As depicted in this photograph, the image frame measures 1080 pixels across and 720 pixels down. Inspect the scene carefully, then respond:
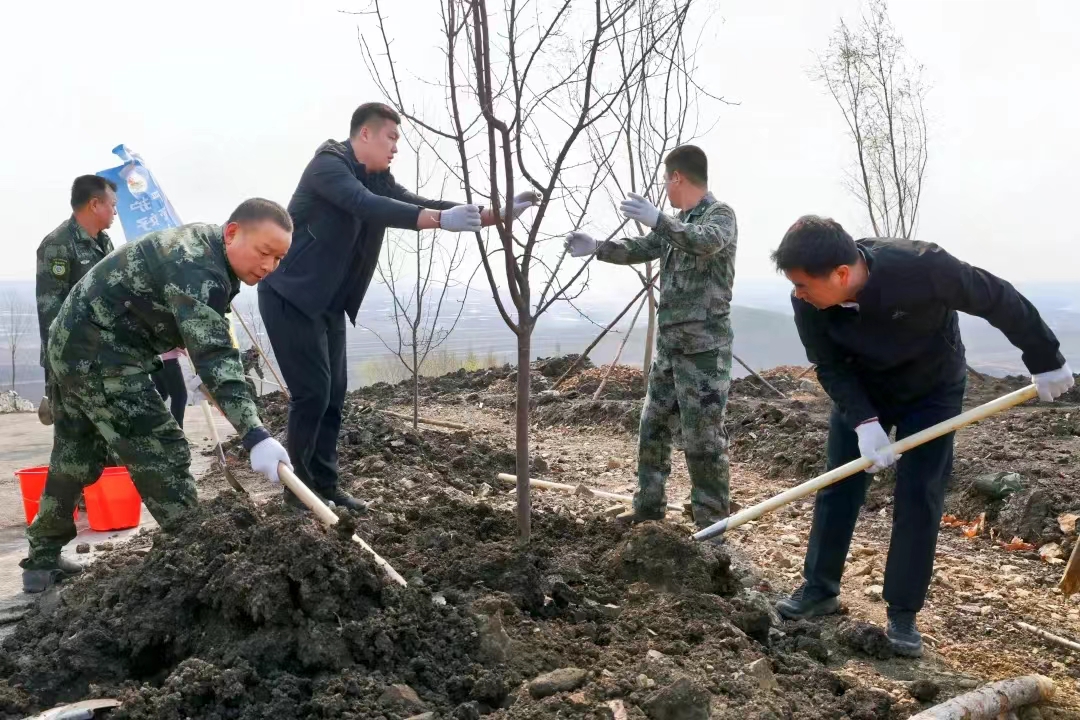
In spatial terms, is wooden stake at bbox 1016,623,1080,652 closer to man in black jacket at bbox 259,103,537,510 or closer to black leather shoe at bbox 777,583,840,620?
black leather shoe at bbox 777,583,840,620

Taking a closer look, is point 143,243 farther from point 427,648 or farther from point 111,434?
point 427,648

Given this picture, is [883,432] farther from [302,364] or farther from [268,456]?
[302,364]

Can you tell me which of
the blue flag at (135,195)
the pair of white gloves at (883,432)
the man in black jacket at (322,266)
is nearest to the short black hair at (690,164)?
the man in black jacket at (322,266)

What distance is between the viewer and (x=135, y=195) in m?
6.95

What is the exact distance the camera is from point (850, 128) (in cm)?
1112

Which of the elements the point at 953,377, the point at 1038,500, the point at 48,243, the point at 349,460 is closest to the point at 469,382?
the point at 349,460

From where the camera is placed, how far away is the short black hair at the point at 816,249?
269 centimetres

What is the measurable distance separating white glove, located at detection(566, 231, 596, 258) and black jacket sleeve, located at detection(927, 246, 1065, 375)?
60.1 inches

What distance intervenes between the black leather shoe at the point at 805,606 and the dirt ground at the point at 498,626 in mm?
61

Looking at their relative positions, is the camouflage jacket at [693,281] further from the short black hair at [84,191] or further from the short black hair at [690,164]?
the short black hair at [84,191]

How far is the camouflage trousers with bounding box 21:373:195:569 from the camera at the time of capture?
312 centimetres

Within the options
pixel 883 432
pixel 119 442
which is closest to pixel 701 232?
pixel 883 432

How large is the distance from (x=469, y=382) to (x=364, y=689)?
389 inches

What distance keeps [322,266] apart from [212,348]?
3.62ft
